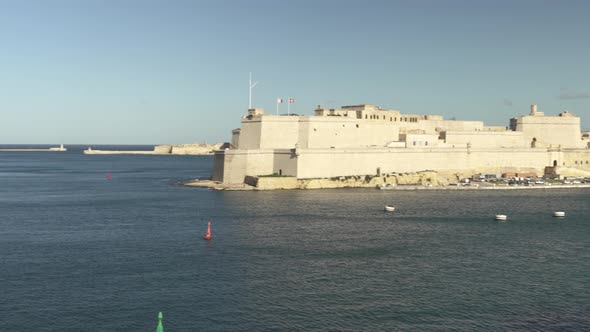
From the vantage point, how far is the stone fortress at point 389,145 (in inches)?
2938

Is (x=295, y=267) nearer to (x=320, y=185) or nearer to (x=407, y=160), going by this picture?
(x=320, y=185)

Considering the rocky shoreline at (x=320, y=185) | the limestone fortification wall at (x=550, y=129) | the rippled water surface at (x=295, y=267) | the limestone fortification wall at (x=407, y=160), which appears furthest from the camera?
the limestone fortification wall at (x=550, y=129)

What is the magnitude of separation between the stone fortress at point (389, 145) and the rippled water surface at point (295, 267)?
1490cm

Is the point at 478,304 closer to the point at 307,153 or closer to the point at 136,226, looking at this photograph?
the point at 136,226

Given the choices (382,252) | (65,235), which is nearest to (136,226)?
(65,235)

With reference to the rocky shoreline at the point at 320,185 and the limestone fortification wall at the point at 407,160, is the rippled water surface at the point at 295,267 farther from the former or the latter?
the limestone fortification wall at the point at 407,160

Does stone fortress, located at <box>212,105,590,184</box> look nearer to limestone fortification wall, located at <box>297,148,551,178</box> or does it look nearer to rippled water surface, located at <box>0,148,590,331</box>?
limestone fortification wall, located at <box>297,148,551,178</box>

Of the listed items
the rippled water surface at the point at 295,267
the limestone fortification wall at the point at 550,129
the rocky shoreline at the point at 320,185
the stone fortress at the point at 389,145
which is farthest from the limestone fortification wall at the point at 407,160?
the rippled water surface at the point at 295,267

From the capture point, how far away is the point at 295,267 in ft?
110

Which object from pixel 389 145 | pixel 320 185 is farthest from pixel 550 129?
pixel 320 185

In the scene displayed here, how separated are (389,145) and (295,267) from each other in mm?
51822

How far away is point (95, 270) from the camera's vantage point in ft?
107

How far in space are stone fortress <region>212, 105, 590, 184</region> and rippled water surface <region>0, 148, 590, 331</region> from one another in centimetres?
1490

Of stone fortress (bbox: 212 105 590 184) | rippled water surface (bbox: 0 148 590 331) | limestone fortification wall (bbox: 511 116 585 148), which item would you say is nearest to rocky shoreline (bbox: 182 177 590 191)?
stone fortress (bbox: 212 105 590 184)
